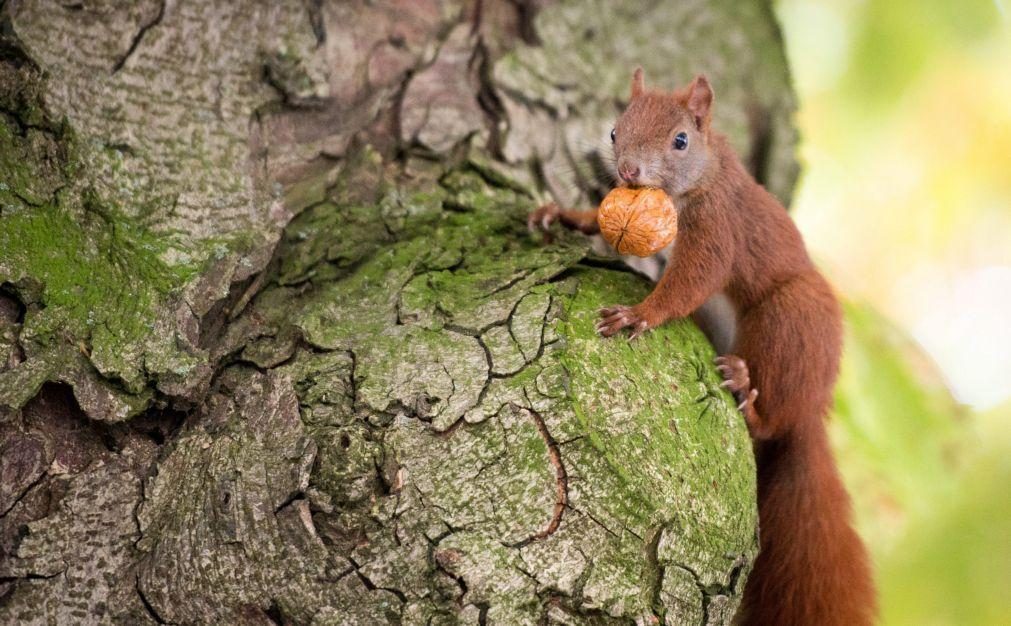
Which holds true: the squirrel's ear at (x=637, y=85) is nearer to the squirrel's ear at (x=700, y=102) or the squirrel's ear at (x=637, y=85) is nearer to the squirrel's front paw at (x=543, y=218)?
the squirrel's ear at (x=700, y=102)

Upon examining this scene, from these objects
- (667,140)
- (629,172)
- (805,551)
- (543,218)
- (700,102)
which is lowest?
(805,551)

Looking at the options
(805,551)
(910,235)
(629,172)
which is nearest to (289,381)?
(629,172)

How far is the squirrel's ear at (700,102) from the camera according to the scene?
7.50 feet

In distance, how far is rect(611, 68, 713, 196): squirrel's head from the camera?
2.21 meters

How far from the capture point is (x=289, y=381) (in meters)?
1.76

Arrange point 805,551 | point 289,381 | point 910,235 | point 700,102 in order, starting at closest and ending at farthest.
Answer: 1. point 289,381
2. point 805,551
3. point 700,102
4. point 910,235

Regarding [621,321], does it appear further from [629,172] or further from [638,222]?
[629,172]

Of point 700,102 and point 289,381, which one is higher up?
point 700,102

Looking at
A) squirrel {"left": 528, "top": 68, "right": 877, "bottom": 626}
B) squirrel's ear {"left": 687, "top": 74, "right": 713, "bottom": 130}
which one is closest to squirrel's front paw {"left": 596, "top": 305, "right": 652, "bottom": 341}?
squirrel {"left": 528, "top": 68, "right": 877, "bottom": 626}

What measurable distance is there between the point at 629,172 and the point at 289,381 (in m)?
0.96

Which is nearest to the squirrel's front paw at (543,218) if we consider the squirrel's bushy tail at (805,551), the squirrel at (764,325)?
the squirrel at (764,325)

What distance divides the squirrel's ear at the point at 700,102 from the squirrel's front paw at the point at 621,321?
689 mm

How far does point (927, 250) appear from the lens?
3.66 metres

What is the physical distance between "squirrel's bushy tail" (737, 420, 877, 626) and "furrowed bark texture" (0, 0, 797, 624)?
1.00 ft
